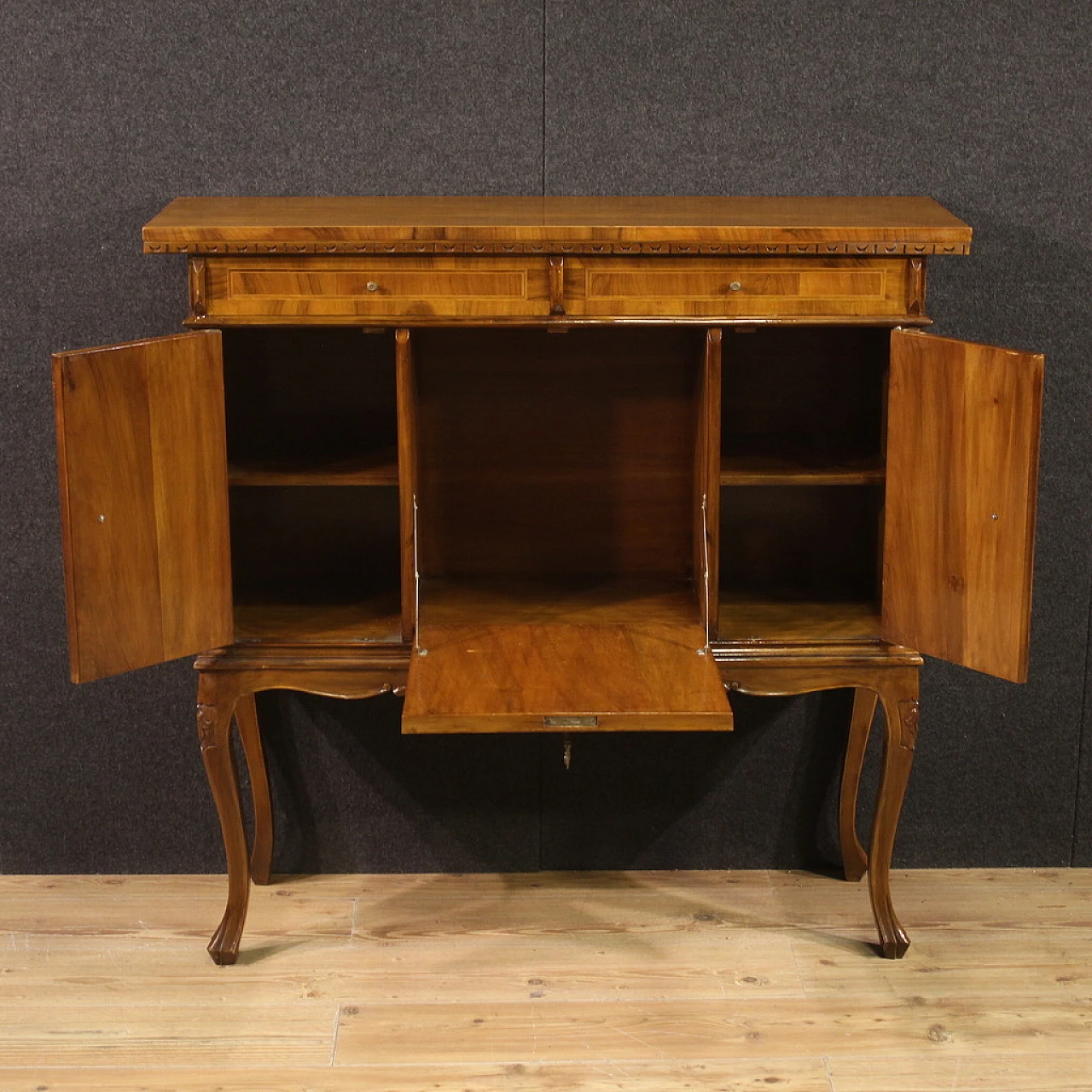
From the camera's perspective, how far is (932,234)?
225 centimetres

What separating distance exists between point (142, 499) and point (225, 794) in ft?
1.84

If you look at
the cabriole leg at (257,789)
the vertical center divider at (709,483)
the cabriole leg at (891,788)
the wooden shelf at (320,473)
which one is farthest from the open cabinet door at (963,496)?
the cabriole leg at (257,789)

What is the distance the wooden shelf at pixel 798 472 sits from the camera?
7.88 feet

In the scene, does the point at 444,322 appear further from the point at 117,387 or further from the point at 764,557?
the point at 764,557

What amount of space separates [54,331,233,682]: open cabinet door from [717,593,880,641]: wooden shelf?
83 cm

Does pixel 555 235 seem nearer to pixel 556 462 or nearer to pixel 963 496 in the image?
pixel 556 462

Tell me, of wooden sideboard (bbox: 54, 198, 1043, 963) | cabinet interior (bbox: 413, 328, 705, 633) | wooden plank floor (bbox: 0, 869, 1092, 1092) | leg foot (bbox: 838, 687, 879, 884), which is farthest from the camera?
leg foot (bbox: 838, 687, 879, 884)

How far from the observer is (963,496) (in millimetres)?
2211

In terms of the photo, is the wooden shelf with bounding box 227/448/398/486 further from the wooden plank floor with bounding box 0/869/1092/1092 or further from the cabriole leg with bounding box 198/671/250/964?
the wooden plank floor with bounding box 0/869/1092/1092

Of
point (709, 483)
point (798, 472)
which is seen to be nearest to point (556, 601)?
point (709, 483)

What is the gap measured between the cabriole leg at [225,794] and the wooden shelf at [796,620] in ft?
2.66

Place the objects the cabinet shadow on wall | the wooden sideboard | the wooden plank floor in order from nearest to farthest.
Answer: the wooden sideboard
the wooden plank floor
the cabinet shadow on wall

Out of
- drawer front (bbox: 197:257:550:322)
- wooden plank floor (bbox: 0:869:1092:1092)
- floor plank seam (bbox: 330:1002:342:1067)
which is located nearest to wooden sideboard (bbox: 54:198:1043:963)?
drawer front (bbox: 197:257:550:322)

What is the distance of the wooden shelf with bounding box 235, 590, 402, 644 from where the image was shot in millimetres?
2441
